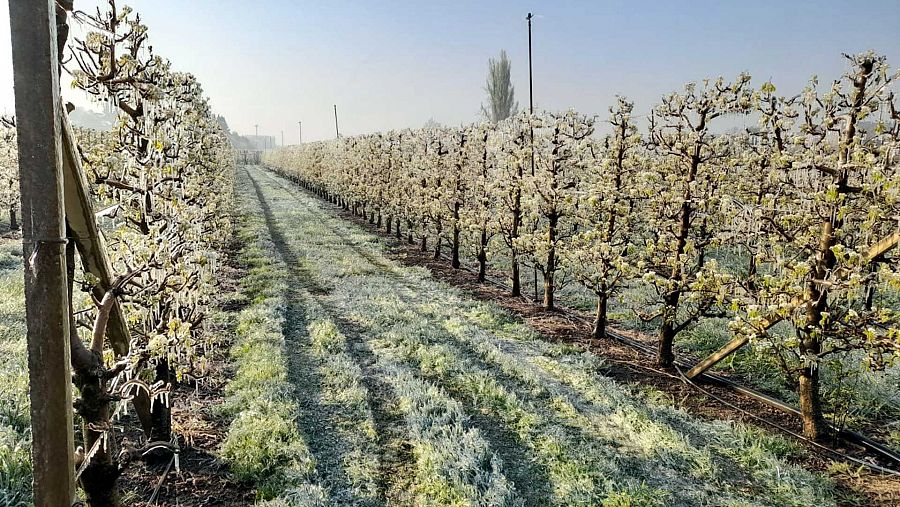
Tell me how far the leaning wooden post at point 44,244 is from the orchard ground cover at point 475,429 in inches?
156

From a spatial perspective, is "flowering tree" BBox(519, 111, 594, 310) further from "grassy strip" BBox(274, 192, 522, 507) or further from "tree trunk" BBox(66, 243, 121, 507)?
"tree trunk" BBox(66, 243, 121, 507)

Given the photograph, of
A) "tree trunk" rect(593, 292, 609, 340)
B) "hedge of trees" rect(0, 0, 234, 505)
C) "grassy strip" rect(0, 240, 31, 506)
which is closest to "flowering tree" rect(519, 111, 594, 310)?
"tree trunk" rect(593, 292, 609, 340)

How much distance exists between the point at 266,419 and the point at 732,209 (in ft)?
23.2

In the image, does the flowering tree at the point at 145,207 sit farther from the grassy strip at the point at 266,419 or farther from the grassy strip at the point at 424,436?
the grassy strip at the point at 424,436

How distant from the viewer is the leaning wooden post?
5.49ft

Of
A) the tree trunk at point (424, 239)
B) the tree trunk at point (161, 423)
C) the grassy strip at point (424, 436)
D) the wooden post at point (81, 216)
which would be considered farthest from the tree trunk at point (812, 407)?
the tree trunk at point (424, 239)

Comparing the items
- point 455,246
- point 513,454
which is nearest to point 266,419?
point 513,454

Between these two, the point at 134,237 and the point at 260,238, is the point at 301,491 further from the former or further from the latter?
the point at 260,238

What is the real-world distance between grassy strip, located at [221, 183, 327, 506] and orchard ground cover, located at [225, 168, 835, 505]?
0.12 feet

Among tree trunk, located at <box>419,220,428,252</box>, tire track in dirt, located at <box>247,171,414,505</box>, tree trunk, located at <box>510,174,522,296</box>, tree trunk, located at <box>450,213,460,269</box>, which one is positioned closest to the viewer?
tire track in dirt, located at <box>247,171,414,505</box>

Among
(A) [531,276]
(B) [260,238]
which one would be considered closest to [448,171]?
(A) [531,276]

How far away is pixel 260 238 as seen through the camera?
21.1 meters

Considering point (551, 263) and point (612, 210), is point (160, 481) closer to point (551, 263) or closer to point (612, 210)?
point (612, 210)

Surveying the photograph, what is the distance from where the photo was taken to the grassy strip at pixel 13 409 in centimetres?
499
